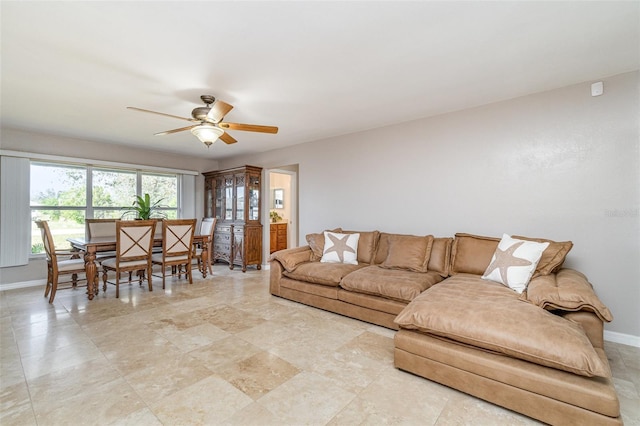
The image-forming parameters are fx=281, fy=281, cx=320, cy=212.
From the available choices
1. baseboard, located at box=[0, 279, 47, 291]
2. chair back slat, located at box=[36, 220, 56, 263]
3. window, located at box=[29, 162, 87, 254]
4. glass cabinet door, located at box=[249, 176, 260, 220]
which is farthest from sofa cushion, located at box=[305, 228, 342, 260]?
baseboard, located at box=[0, 279, 47, 291]

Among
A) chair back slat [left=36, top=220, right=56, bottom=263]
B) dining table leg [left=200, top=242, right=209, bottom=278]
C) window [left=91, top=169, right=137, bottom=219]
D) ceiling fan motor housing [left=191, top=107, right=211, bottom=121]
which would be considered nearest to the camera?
ceiling fan motor housing [left=191, top=107, right=211, bottom=121]

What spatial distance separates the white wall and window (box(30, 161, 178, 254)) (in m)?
4.34

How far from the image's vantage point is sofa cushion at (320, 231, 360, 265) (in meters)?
3.68

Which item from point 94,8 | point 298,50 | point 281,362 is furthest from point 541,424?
point 94,8

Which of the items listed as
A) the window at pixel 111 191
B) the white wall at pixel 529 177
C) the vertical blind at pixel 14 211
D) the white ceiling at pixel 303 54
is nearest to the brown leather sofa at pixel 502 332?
the white wall at pixel 529 177

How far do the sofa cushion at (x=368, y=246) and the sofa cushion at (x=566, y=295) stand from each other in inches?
68.3

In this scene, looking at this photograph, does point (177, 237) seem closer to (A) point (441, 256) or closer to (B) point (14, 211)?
(B) point (14, 211)

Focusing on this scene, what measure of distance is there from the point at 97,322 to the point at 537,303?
3958 millimetres

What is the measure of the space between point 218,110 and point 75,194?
396 centimetres

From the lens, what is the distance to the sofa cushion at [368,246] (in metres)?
3.70

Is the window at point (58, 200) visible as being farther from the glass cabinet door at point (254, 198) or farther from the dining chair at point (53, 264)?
the glass cabinet door at point (254, 198)

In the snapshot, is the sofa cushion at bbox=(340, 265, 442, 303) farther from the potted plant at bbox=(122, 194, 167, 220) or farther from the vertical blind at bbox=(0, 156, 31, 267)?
the vertical blind at bbox=(0, 156, 31, 267)

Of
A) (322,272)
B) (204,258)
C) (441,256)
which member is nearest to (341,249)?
(322,272)

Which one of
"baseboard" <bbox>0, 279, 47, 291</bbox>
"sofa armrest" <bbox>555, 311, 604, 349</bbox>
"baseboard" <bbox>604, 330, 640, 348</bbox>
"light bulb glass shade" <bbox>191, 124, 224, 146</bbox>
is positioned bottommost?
"baseboard" <bbox>604, 330, 640, 348</bbox>
